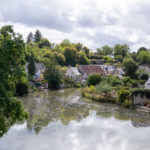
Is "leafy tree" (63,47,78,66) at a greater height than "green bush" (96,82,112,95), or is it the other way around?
"leafy tree" (63,47,78,66)

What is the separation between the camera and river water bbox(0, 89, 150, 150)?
16.9m

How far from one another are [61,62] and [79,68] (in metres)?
15.1

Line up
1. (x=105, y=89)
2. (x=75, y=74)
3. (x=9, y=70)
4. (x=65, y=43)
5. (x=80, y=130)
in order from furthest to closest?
(x=65, y=43), (x=75, y=74), (x=105, y=89), (x=80, y=130), (x=9, y=70)

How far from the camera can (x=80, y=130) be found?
2059cm

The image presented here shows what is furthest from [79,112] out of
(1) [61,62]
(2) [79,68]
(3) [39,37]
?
(3) [39,37]

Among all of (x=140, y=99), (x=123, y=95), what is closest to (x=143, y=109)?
(x=140, y=99)

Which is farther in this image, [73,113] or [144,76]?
[144,76]

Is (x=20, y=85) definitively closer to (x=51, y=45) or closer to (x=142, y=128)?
(x=142, y=128)

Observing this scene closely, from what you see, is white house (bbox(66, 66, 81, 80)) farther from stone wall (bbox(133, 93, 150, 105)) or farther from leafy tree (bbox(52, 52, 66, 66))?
stone wall (bbox(133, 93, 150, 105))

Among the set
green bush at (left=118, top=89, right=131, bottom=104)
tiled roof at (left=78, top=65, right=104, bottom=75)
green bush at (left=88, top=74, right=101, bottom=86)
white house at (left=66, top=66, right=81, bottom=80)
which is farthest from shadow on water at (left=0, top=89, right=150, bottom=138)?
tiled roof at (left=78, top=65, right=104, bottom=75)

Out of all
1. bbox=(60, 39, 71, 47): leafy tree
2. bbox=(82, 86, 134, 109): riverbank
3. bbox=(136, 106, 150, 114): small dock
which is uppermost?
bbox=(60, 39, 71, 47): leafy tree

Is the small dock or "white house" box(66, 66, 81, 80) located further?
"white house" box(66, 66, 81, 80)

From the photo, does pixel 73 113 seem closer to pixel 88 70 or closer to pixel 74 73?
pixel 74 73

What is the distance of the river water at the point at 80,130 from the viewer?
1694 cm
